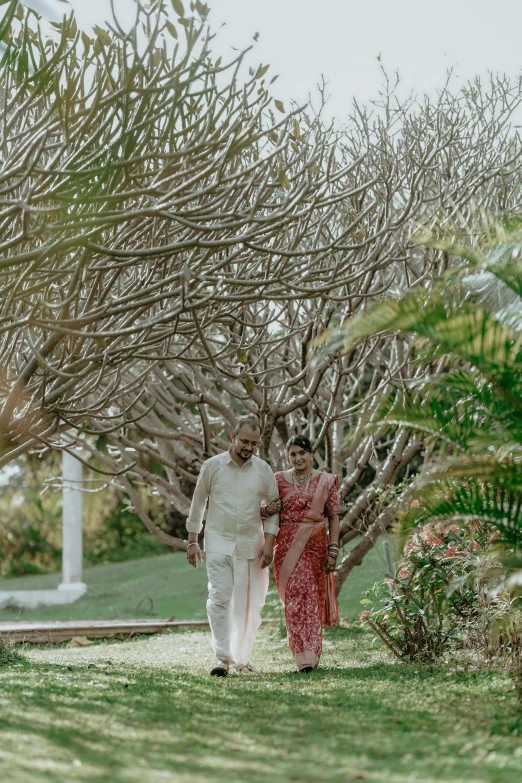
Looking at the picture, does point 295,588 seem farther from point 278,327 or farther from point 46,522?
point 46,522

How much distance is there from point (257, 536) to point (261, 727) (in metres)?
2.97

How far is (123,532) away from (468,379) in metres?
22.3

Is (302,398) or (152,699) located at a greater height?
(302,398)

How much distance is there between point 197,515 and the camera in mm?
7617

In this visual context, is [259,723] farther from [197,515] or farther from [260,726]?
[197,515]

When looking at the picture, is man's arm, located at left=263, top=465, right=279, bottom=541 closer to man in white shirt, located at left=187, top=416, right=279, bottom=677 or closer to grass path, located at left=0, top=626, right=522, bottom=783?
man in white shirt, located at left=187, top=416, right=279, bottom=677

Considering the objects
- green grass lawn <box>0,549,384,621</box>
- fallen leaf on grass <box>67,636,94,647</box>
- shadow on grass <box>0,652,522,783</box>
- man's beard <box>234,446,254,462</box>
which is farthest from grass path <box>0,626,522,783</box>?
green grass lawn <box>0,549,384,621</box>

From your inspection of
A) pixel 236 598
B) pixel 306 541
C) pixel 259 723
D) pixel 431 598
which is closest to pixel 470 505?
pixel 259 723

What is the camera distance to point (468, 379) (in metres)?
5.45

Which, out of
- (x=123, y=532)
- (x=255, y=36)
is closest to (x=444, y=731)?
(x=255, y=36)

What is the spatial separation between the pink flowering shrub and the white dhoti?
2.91ft

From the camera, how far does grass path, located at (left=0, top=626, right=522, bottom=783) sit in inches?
148

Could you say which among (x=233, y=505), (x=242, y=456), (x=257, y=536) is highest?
(x=242, y=456)

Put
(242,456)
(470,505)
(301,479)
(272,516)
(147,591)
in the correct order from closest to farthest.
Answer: (470,505) < (242,456) < (272,516) < (301,479) < (147,591)
